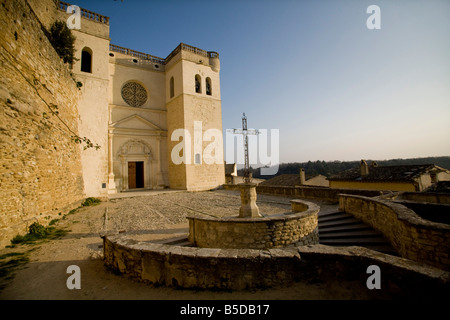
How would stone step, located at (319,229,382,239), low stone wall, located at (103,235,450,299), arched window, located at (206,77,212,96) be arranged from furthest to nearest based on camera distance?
arched window, located at (206,77,212,96) < stone step, located at (319,229,382,239) < low stone wall, located at (103,235,450,299)

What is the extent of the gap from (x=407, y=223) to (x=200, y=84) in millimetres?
17646

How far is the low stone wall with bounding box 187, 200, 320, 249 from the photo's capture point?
4.97 metres

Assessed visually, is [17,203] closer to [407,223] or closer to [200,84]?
[407,223]

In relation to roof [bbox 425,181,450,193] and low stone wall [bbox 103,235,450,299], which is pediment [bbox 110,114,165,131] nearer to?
low stone wall [bbox 103,235,450,299]

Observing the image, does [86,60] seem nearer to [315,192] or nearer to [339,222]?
[315,192]

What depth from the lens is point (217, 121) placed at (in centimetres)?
1900

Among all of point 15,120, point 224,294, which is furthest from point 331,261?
point 15,120

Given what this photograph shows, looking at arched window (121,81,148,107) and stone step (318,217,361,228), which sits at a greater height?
arched window (121,81,148,107)

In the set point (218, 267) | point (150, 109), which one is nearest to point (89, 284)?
point (218, 267)

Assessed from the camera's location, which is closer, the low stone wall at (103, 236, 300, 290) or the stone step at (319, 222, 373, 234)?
the low stone wall at (103, 236, 300, 290)

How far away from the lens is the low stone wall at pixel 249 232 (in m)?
4.97

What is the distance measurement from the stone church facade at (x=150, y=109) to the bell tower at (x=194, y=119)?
84mm

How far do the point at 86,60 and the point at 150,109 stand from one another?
→ 563cm

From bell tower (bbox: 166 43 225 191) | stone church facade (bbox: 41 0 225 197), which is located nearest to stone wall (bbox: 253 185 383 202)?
bell tower (bbox: 166 43 225 191)
